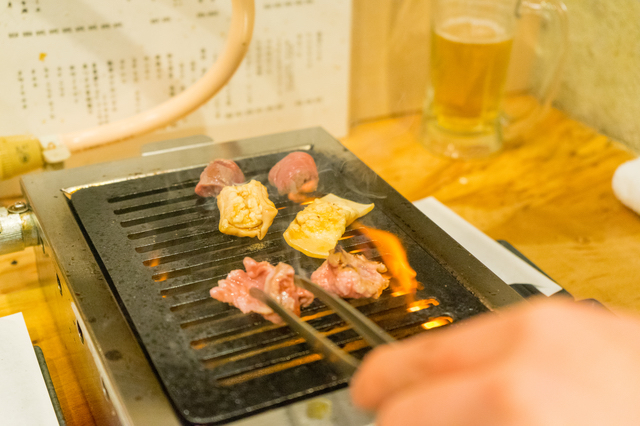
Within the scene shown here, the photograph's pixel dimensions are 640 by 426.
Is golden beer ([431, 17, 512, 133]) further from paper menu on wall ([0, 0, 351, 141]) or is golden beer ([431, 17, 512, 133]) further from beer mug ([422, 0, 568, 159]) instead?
paper menu on wall ([0, 0, 351, 141])

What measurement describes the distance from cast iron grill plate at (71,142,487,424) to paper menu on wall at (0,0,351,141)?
377 mm

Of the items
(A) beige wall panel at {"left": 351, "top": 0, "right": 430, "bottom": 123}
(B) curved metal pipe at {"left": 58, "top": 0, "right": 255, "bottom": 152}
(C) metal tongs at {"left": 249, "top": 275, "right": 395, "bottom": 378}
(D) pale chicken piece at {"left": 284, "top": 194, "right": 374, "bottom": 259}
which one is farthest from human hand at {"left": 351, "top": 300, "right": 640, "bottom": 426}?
(A) beige wall panel at {"left": 351, "top": 0, "right": 430, "bottom": 123}

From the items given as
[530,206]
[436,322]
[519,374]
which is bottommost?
[530,206]

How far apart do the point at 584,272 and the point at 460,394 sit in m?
0.85

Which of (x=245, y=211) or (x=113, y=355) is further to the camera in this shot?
(x=245, y=211)

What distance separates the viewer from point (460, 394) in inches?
11.9

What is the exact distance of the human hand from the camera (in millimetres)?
286

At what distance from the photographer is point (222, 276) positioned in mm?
729

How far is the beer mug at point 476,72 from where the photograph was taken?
1.31 meters

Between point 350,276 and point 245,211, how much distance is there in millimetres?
209

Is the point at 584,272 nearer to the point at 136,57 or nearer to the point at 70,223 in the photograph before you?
the point at 70,223

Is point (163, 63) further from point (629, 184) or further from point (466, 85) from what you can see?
point (629, 184)

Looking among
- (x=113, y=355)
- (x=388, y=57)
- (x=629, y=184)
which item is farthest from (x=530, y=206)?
(x=113, y=355)

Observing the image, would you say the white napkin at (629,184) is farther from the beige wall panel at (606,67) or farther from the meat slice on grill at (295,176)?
the meat slice on grill at (295,176)
